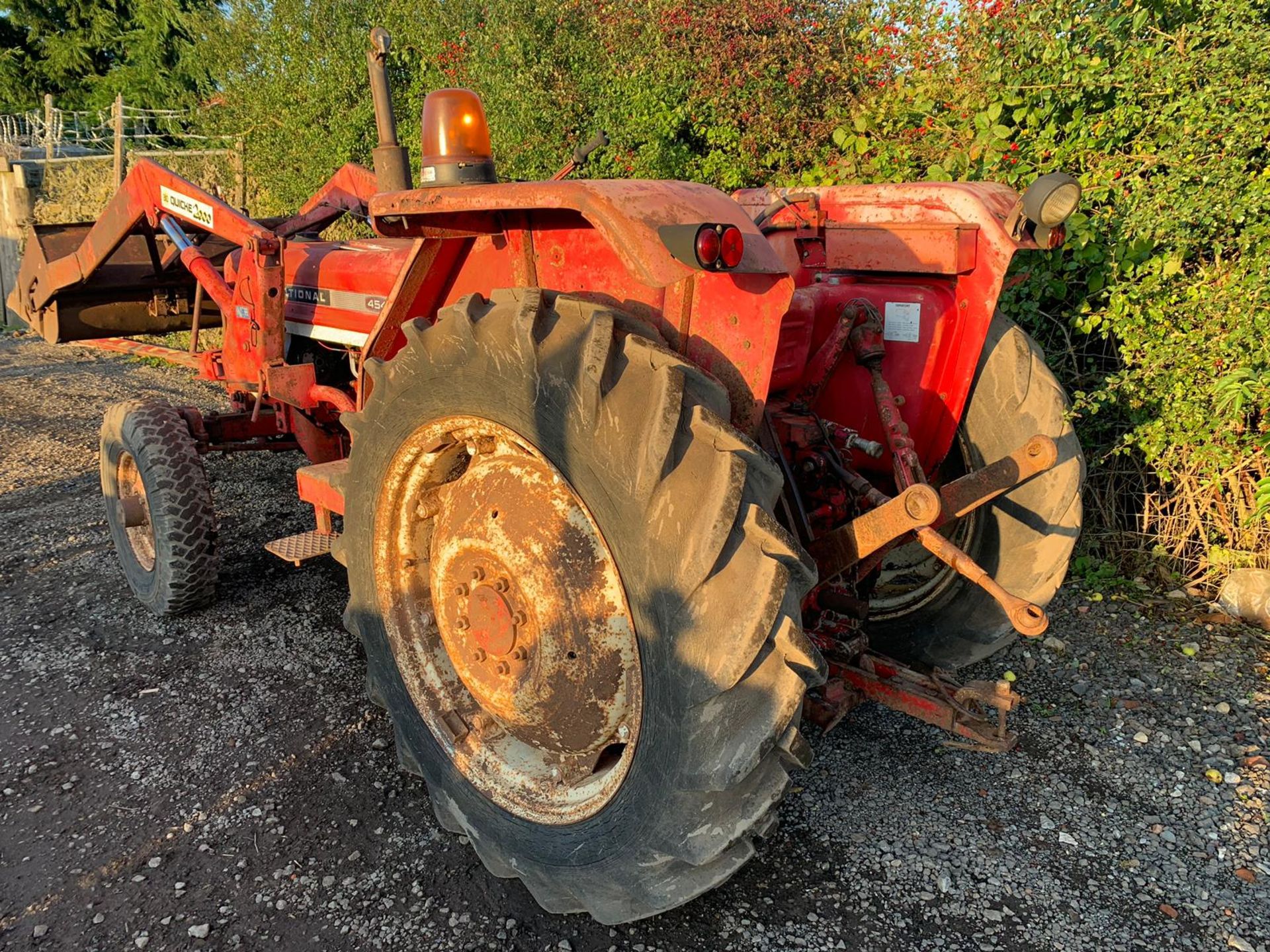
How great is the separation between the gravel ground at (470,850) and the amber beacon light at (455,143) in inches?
73.7

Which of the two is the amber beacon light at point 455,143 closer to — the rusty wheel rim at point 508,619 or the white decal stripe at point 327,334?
the rusty wheel rim at point 508,619

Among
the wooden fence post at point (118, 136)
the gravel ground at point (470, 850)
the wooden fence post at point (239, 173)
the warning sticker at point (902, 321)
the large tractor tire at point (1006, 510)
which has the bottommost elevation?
the gravel ground at point (470, 850)

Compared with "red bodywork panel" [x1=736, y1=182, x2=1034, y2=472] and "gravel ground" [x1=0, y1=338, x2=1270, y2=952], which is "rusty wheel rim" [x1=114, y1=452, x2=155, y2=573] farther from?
"red bodywork panel" [x1=736, y1=182, x2=1034, y2=472]

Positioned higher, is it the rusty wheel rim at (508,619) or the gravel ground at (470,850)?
the rusty wheel rim at (508,619)

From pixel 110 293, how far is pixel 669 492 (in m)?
4.95

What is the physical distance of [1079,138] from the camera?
395cm

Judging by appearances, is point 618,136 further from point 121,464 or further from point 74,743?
point 74,743

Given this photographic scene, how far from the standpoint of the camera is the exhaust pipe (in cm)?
285

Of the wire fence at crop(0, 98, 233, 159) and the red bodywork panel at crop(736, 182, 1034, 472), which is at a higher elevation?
the wire fence at crop(0, 98, 233, 159)

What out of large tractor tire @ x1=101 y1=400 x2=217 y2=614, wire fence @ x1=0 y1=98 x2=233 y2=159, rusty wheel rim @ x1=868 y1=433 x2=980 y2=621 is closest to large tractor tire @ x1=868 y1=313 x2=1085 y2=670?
rusty wheel rim @ x1=868 y1=433 x2=980 y2=621

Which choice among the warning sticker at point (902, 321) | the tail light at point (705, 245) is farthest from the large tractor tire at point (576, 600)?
the warning sticker at point (902, 321)

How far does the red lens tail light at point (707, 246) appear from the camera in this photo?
5.12 feet

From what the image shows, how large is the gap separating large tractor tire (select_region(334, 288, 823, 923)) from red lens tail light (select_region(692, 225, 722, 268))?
7.6 inches

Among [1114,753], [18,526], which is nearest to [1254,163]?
[1114,753]
